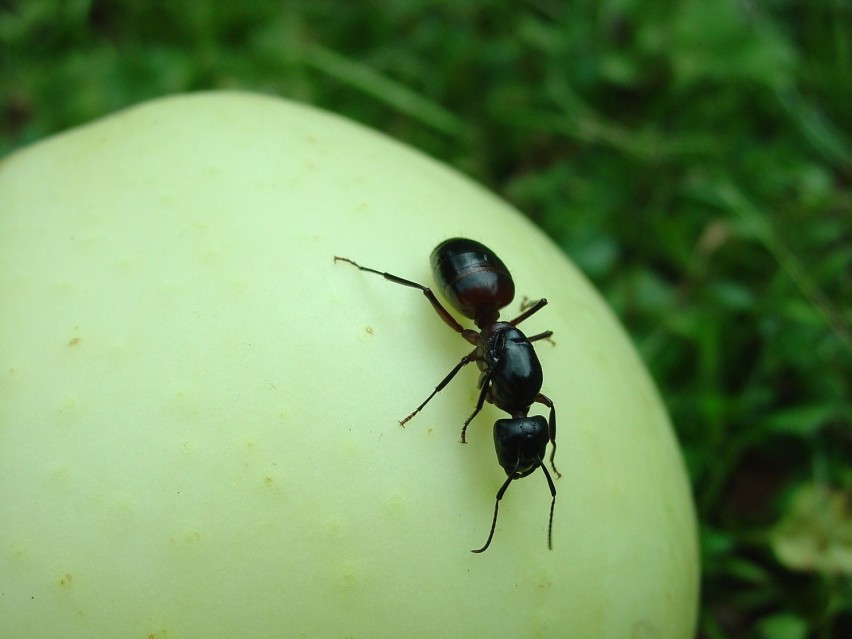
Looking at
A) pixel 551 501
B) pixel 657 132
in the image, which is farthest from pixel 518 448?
pixel 657 132

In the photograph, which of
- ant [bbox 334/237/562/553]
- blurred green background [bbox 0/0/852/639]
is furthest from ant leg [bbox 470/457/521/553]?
blurred green background [bbox 0/0/852/639]

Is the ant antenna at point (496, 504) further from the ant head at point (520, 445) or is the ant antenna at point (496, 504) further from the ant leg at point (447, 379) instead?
the ant leg at point (447, 379)

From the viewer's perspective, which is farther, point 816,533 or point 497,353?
point 816,533

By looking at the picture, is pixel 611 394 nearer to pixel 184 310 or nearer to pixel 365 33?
pixel 184 310

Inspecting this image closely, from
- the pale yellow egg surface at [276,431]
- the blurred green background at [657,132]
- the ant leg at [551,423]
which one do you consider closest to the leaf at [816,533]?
the blurred green background at [657,132]

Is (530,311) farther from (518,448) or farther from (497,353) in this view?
(518,448)

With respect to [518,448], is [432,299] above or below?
above

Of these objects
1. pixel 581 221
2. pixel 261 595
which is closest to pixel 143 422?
pixel 261 595
